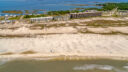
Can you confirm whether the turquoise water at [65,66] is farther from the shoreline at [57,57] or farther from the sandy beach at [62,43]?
the sandy beach at [62,43]

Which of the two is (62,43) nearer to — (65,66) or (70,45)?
(70,45)

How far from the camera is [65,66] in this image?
972 centimetres

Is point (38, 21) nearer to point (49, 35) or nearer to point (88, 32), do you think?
point (49, 35)

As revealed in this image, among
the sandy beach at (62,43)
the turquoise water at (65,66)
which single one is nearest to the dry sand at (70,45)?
the sandy beach at (62,43)

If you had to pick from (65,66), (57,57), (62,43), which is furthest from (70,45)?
(65,66)

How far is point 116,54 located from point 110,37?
4.44 metres

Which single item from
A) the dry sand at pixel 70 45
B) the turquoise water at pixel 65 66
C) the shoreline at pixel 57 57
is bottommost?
the turquoise water at pixel 65 66

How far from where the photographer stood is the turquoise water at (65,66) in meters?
9.32

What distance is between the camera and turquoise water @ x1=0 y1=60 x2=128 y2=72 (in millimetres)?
9322

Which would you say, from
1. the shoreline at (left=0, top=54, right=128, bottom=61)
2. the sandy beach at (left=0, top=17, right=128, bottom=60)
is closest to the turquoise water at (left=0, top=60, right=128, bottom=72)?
the shoreline at (left=0, top=54, right=128, bottom=61)

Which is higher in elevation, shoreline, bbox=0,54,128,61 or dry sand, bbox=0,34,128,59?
dry sand, bbox=0,34,128,59

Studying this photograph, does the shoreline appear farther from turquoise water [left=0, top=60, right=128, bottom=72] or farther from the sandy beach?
turquoise water [left=0, top=60, right=128, bottom=72]

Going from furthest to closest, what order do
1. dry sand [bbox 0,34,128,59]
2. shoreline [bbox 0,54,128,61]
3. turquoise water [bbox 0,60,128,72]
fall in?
1. dry sand [bbox 0,34,128,59]
2. shoreline [bbox 0,54,128,61]
3. turquoise water [bbox 0,60,128,72]

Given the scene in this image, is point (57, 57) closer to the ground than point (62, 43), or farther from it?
closer to the ground
